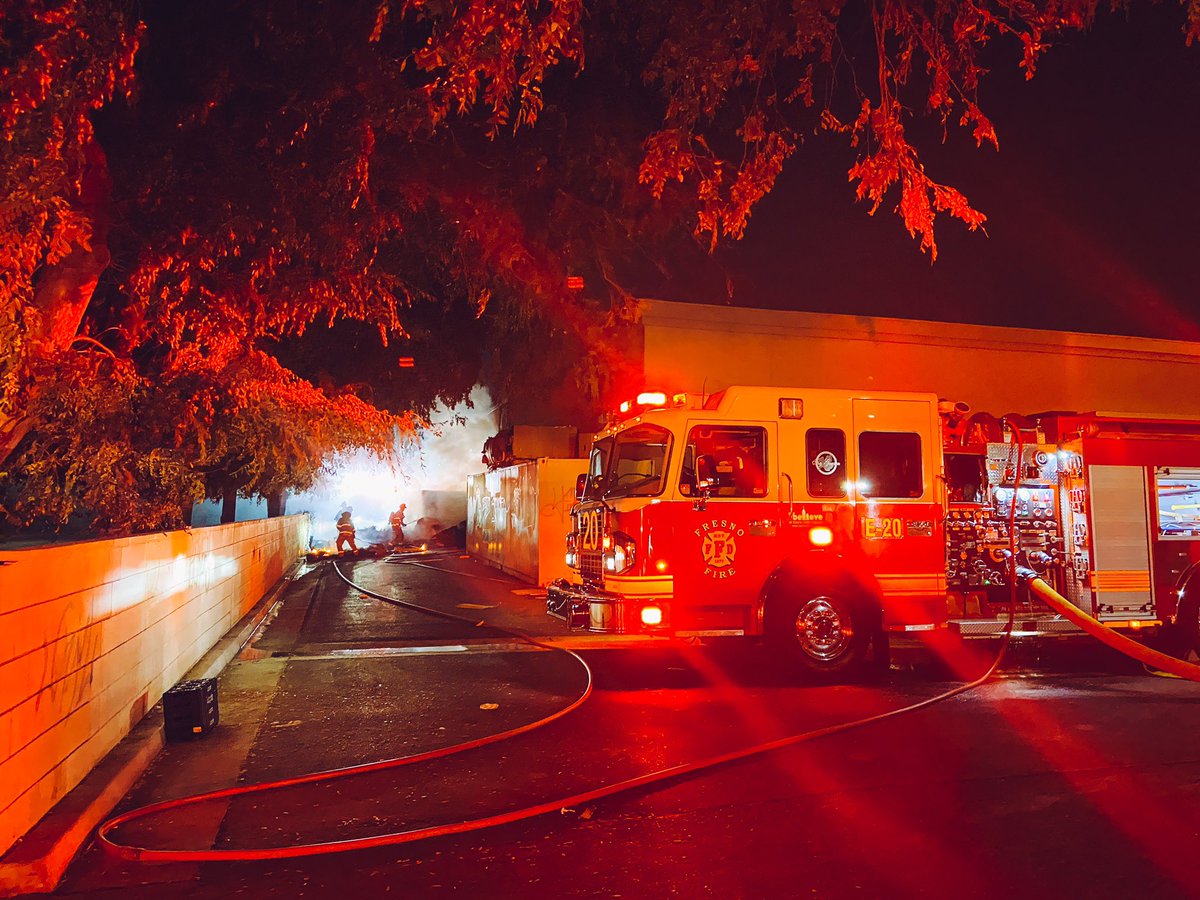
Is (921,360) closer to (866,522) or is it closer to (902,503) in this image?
(902,503)

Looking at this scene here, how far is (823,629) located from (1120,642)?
229 cm

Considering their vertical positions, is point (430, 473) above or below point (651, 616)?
above

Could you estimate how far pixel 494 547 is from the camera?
20922 mm

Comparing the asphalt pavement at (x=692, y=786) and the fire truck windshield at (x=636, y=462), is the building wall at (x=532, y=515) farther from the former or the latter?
the fire truck windshield at (x=636, y=462)

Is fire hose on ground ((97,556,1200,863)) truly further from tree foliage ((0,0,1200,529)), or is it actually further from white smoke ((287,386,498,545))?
white smoke ((287,386,498,545))

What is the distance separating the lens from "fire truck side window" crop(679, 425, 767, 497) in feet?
25.9

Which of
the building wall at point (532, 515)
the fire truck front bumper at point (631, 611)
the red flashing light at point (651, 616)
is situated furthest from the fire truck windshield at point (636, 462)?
the building wall at point (532, 515)

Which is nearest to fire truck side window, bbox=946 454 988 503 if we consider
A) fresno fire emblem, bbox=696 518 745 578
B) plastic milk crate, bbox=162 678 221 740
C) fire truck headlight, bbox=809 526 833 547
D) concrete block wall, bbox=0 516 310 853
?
fire truck headlight, bbox=809 526 833 547

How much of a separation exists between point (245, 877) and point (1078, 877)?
3.59m

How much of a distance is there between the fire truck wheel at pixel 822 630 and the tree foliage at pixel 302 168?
326 cm

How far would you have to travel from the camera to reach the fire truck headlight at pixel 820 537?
7.92m

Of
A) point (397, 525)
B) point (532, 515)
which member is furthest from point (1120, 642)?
point (397, 525)

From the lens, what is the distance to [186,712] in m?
6.34

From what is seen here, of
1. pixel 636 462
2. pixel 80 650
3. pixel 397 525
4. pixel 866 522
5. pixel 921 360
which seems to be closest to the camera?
pixel 80 650
